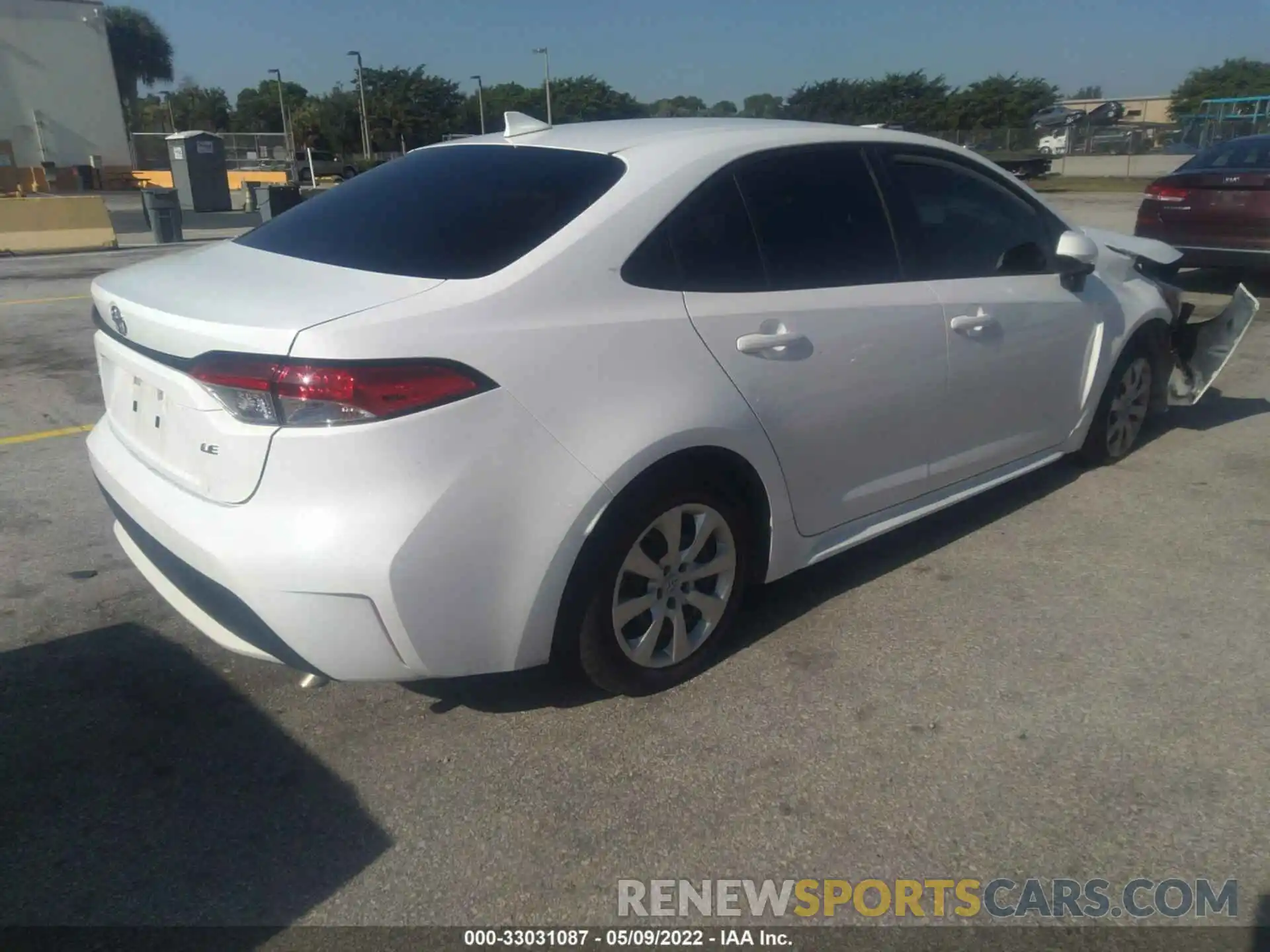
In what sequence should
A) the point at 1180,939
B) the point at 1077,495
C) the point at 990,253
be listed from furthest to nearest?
the point at 1077,495 → the point at 990,253 → the point at 1180,939

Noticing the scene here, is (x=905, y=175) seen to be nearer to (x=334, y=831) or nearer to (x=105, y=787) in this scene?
(x=334, y=831)

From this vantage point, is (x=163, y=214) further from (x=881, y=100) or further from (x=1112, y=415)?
(x=881, y=100)

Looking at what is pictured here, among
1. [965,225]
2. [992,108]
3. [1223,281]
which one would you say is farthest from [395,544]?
[992,108]

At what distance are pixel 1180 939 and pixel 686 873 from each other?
1.11m

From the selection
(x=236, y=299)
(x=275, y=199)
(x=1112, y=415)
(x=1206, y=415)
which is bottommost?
(x=1206, y=415)

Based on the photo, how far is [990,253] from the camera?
403cm

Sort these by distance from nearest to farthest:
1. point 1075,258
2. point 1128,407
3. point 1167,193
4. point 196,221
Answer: point 1075,258 → point 1128,407 → point 1167,193 → point 196,221

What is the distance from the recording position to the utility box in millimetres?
22203

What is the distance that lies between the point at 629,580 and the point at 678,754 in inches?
20.1

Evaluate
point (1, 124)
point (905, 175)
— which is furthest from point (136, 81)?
point (905, 175)

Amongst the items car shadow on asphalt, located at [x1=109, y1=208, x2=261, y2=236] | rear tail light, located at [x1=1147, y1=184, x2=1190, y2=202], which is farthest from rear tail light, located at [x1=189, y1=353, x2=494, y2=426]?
car shadow on asphalt, located at [x1=109, y1=208, x2=261, y2=236]

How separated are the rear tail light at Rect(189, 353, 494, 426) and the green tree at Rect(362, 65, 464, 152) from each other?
227 feet

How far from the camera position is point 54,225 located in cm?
1552

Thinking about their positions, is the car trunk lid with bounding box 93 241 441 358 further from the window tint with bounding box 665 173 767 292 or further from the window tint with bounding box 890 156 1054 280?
the window tint with bounding box 890 156 1054 280
